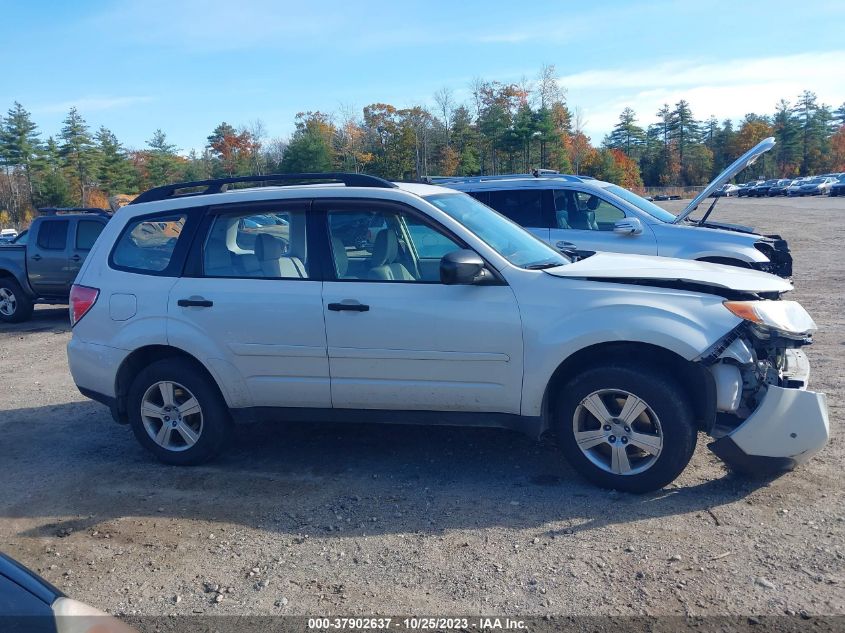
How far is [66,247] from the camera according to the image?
12.9m

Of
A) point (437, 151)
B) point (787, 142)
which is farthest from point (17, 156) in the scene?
point (787, 142)

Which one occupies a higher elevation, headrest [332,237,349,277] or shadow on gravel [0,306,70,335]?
headrest [332,237,349,277]

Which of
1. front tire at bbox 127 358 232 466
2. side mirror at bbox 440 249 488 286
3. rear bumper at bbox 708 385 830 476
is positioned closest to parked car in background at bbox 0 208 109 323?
front tire at bbox 127 358 232 466

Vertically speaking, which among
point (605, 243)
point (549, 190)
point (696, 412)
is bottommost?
point (696, 412)

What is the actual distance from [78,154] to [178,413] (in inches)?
2757

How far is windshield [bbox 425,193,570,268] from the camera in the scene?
5.18 meters

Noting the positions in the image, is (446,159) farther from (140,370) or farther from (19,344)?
(140,370)

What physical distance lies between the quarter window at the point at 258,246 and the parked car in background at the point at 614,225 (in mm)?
4963

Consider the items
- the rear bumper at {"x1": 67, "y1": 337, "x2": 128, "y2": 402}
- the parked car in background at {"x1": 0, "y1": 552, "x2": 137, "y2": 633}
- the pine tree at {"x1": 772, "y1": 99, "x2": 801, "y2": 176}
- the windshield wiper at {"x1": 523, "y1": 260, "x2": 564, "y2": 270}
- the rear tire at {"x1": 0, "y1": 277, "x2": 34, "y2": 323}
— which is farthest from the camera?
the pine tree at {"x1": 772, "y1": 99, "x2": 801, "y2": 176}

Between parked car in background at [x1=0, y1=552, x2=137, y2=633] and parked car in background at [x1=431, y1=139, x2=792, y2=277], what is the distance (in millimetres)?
8199

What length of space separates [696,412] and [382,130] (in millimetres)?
50158

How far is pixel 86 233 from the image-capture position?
1305 cm

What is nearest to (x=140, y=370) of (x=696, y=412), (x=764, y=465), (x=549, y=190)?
(x=696, y=412)

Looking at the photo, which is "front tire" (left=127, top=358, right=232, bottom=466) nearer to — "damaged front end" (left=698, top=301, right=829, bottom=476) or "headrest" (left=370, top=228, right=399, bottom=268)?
"headrest" (left=370, top=228, right=399, bottom=268)
